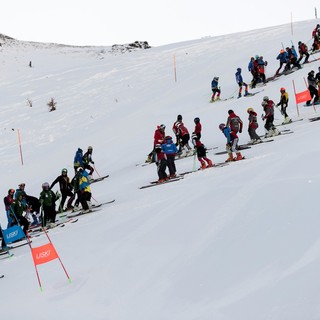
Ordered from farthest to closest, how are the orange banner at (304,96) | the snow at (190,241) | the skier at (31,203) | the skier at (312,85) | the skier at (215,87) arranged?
the skier at (215,87), the skier at (312,85), the orange banner at (304,96), the skier at (31,203), the snow at (190,241)

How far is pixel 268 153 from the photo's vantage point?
1318 cm

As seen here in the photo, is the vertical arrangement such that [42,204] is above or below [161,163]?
below

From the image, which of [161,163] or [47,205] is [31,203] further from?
[161,163]

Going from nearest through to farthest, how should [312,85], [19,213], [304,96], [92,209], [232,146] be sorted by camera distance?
[19,213], [92,209], [232,146], [304,96], [312,85]

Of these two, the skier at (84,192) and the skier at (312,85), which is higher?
the skier at (312,85)

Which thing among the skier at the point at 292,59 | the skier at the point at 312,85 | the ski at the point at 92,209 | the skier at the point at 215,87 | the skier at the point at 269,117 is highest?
the skier at the point at 292,59

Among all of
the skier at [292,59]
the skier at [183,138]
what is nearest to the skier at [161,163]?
the skier at [183,138]

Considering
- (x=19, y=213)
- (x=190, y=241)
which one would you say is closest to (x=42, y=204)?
(x=19, y=213)

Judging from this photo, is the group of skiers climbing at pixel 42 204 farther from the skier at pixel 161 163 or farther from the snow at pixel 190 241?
the skier at pixel 161 163

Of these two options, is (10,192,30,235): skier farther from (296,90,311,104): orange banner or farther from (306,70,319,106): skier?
(306,70,319,106): skier

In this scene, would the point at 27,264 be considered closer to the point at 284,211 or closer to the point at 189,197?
the point at 189,197

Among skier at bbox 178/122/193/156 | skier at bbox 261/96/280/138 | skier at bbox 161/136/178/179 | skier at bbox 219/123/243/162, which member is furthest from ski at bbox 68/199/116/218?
skier at bbox 261/96/280/138

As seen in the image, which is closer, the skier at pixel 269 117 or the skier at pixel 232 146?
the skier at pixel 232 146

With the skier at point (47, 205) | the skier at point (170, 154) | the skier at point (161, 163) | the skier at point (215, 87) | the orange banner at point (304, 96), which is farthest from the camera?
the skier at point (215, 87)
